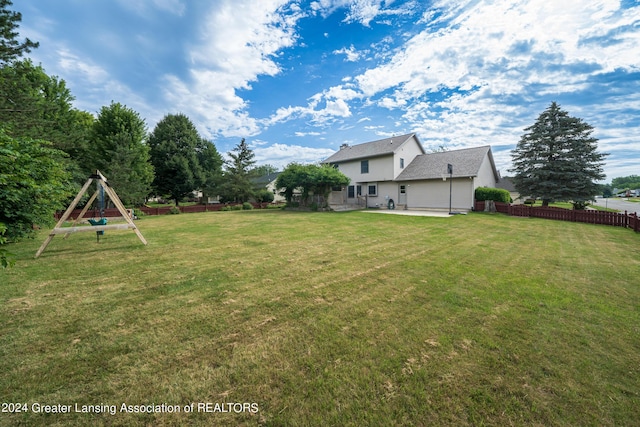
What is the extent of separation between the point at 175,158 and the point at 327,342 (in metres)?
33.3

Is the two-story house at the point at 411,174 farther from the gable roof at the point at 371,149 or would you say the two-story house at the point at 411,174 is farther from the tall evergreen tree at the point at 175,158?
the tall evergreen tree at the point at 175,158

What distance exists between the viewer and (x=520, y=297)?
4141 mm

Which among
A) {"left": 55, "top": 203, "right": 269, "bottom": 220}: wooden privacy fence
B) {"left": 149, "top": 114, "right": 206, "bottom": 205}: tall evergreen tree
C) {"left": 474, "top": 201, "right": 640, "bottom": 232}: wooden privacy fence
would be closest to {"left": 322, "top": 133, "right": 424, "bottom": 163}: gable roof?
{"left": 474, "top": 201, "right": 640, "bottom": 232}: wooden privacy fence

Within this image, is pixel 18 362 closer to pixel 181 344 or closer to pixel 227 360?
pixel 181 344

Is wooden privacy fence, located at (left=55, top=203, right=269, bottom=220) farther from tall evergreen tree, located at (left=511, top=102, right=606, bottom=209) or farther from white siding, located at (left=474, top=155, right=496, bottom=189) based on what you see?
tall evergreen tree, located at (left=511, top=102, right=606, bottom=209)

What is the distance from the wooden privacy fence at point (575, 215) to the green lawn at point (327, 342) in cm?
1008

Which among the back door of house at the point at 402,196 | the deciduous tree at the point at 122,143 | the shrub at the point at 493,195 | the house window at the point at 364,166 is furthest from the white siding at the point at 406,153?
the deciduous tree at the point at 122,143

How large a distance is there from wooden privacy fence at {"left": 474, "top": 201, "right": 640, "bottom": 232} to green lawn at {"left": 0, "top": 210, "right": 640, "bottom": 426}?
10079mm

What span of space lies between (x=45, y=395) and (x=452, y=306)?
15.6ft

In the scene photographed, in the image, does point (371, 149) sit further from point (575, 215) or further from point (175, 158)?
point (175, 158)

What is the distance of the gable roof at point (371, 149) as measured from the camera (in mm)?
24406

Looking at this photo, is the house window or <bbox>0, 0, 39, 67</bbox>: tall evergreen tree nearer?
<bbox>0, 0, 39, 67</bbox>: tall evergreen tree

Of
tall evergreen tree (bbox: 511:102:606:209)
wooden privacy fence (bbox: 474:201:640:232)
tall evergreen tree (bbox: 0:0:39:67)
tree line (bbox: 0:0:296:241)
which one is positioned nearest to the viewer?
tree line (bbox: 0:0:296:241)

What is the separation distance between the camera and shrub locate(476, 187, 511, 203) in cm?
1850
